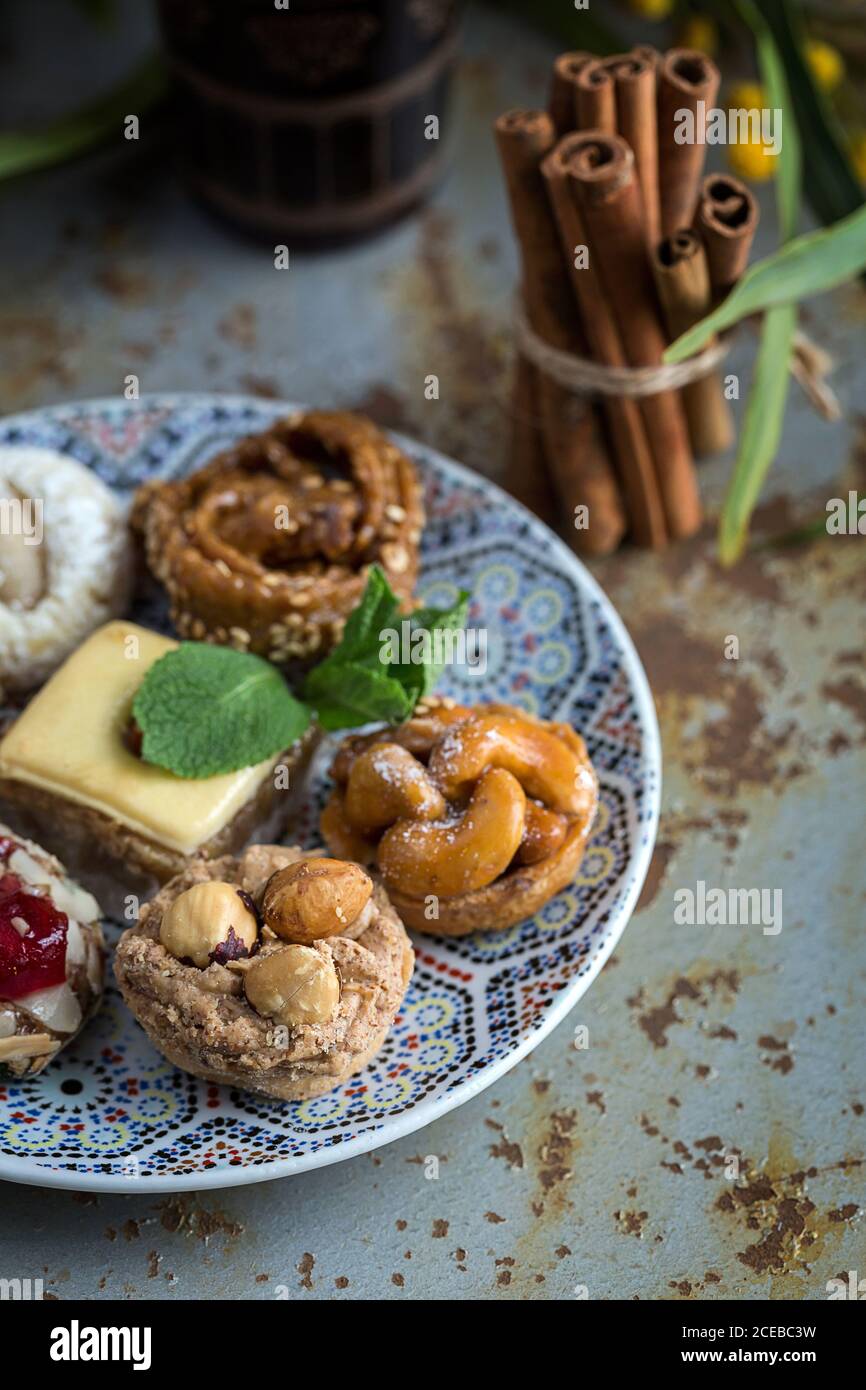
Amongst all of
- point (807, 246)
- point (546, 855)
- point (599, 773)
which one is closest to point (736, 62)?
point (807, 246)

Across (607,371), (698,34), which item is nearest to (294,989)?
(607,371)

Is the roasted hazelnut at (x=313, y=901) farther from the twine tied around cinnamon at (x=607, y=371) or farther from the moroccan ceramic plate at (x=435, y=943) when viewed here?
the twine tied around cinnamon at (x=607, y=371)

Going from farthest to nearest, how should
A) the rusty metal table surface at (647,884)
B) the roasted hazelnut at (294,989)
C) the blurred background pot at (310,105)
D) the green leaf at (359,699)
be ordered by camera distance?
the blurred background pot at (310,105), the green leaf at (359,699), the rusty metal table surface at (647,884), the roasted hazelnut at (294,989)

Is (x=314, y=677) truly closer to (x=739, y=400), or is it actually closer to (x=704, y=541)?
(x=704, y=541)

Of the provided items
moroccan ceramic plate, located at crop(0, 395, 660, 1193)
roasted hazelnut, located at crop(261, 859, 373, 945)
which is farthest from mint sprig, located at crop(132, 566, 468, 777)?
roasted hazelnut, located at crop(261, 859, 373, 945)

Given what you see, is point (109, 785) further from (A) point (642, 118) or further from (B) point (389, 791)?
(A) point (642, 118)

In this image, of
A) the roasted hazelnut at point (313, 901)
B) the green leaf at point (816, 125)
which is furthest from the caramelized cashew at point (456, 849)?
the green leaf at point (816, 125)
